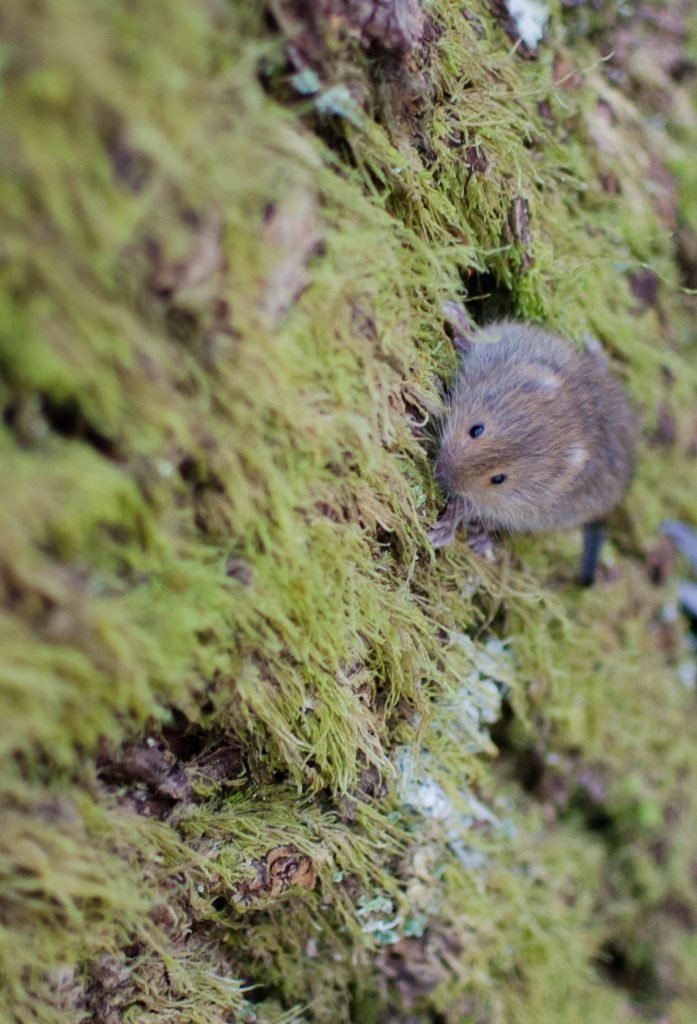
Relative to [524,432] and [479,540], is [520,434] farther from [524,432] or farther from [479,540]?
[479,540]

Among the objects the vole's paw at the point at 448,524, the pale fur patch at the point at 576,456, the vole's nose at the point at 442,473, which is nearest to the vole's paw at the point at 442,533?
the vole's paw at the point at 448,524

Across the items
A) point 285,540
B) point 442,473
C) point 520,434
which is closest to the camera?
point 285,540

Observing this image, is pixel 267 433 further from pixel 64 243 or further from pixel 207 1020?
pixel 207 1020

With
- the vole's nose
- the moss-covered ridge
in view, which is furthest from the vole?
the moss-covered ridge

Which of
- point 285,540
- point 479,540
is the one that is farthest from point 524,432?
point 285,540

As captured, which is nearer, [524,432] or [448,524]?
[448,524]

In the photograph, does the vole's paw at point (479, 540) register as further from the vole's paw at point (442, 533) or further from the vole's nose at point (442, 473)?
the vole's nose at point (442, 473)
